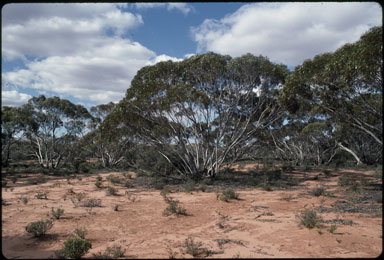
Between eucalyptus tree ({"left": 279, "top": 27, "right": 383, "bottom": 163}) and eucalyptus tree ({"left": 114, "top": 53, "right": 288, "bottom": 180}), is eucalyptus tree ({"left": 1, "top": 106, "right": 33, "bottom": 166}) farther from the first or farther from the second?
eucalyptus tree ({"left": 279, "top": 27, "right": 383, "bottom": 163})

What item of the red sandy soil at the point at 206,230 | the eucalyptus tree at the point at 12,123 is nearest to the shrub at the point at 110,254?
the red sandy soil at the point at 206,230

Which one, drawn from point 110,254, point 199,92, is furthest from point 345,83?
point 110,254

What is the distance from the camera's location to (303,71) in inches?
457

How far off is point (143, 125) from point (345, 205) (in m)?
14.2

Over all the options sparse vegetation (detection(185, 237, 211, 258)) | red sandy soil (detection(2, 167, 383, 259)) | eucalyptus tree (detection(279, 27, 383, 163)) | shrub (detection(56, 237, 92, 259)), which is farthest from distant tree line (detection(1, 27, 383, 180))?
shrub (detection(56, 237, 92, 259))

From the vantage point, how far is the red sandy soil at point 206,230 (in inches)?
218

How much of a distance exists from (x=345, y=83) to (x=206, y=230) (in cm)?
907

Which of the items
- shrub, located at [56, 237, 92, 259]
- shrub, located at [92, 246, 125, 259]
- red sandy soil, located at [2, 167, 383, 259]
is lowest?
red sandy soil, located at [2, 167, 383, 259]

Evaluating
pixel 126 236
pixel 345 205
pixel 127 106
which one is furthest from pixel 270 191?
pixel 127 106

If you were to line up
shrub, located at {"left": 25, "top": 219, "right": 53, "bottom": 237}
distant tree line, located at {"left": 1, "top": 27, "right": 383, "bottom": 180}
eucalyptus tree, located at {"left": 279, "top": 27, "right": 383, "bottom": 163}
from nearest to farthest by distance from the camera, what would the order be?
shrub, located at {"left": 25, "top": 219, "right": 53, "bottom": 237}
eucalyptus tree, located at {"left": 279, "top": 27, "right": 383, "bottom": 163}
distant tree line, located at {"left": 1, "top": 27, "right": 383, "bottom": 180}

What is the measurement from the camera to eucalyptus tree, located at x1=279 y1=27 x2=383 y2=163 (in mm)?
8547

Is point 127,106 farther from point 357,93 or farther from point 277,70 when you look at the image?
point 357,93

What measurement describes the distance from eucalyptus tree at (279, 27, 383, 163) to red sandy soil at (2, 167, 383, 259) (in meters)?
4.80

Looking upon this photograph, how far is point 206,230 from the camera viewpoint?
23.7 feet
